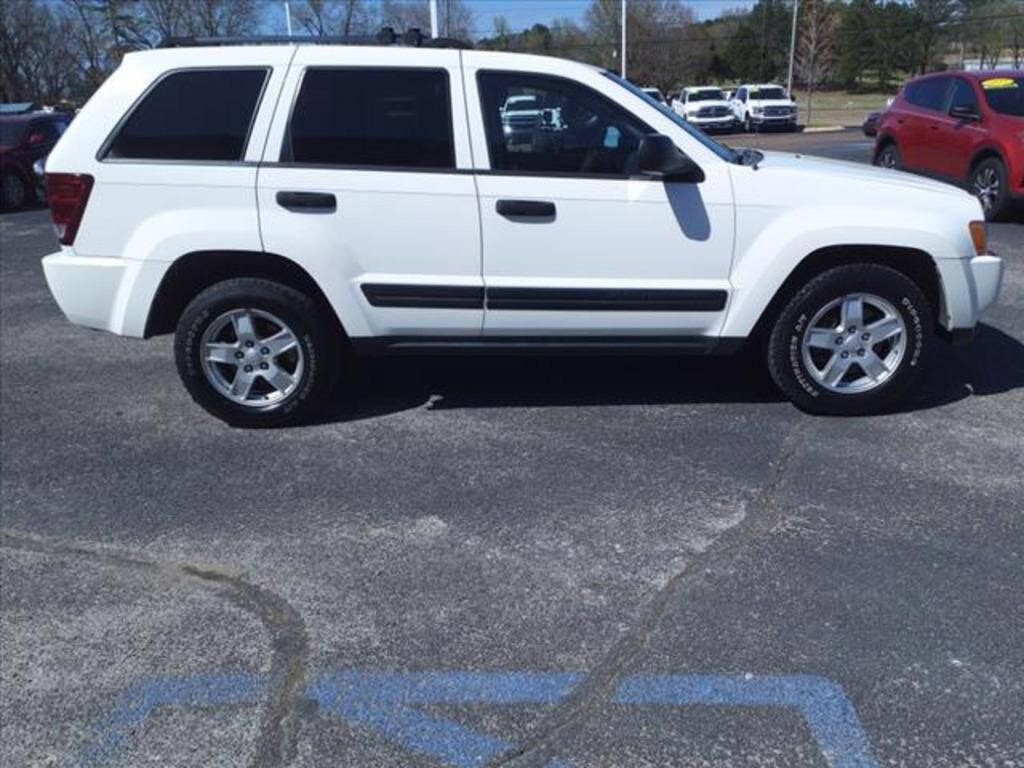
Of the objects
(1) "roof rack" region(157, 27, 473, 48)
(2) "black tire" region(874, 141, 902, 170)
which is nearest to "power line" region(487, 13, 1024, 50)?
(2) "black tire" region(874, 141, 902, 170)

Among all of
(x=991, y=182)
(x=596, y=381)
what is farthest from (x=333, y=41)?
(x=991, y=182)

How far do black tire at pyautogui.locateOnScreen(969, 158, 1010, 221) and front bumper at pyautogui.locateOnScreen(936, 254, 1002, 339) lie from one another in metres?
6.19

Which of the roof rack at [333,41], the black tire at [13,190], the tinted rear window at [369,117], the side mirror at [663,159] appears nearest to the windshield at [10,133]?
the black tire at [13,190]

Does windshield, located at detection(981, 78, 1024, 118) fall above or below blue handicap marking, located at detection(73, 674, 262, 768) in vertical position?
above

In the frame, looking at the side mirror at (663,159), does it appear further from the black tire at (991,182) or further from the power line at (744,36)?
the power line at (744,36)

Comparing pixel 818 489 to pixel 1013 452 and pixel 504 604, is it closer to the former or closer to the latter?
A: pixel 1013 452

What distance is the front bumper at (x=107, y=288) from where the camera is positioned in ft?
15.4

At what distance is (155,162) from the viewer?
4602mm

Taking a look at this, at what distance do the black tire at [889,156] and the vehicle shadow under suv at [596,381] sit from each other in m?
7.16

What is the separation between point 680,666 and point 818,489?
1.49 metres

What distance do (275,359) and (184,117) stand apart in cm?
130

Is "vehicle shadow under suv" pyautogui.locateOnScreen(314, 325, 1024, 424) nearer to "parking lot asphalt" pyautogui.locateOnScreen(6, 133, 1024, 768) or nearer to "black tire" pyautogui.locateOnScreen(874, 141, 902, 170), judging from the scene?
"parking lot asphalt" pyautogui.locateOnScreen(6, 133, 1024, 768)

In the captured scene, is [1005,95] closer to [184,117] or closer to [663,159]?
[663,159]

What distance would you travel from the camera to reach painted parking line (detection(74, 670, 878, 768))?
2.59 meters
